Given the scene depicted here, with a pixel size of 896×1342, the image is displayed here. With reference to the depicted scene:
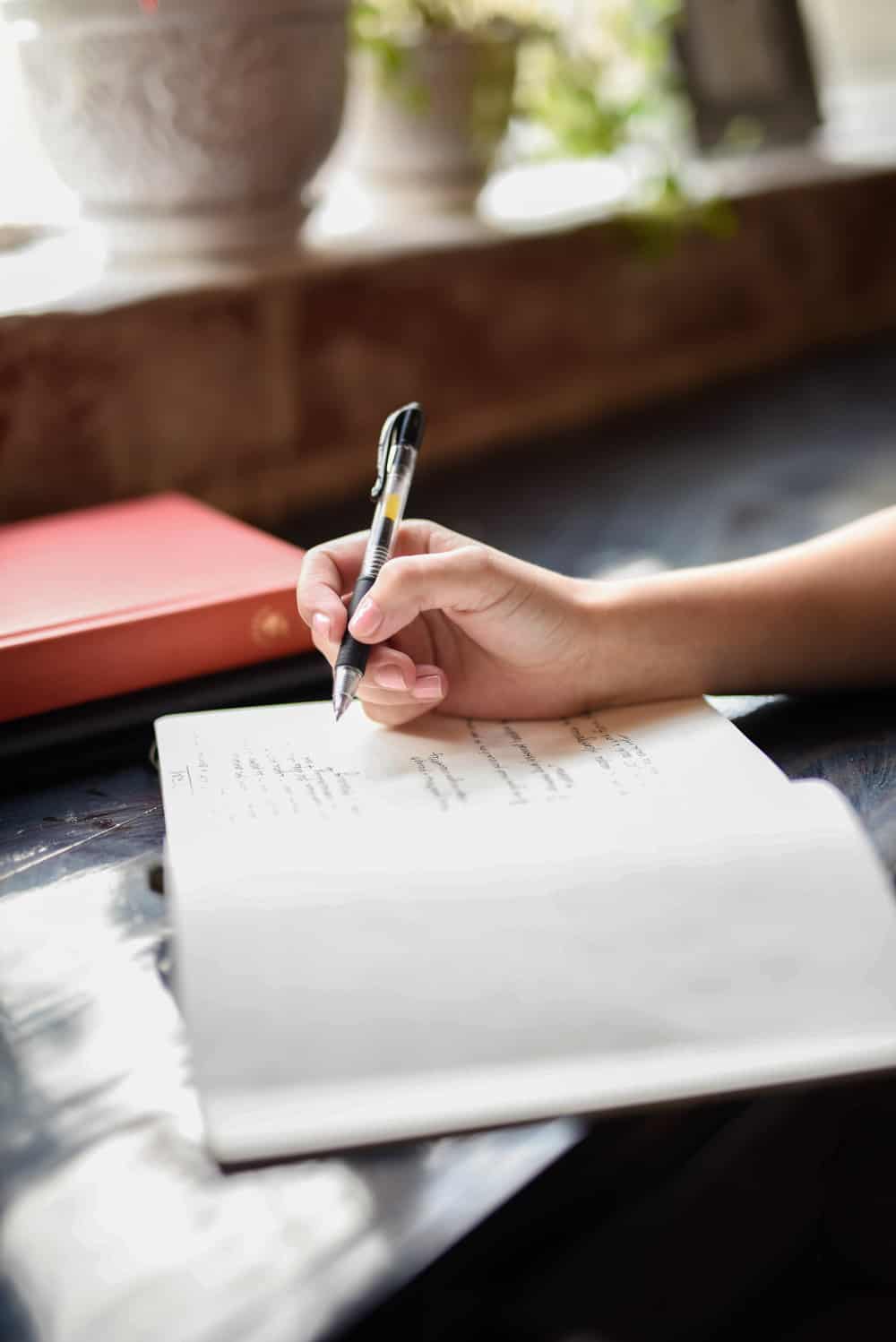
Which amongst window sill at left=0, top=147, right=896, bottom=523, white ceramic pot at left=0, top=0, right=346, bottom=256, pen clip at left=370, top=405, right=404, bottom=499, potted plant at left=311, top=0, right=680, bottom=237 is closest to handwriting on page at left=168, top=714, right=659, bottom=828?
pen clip at left=370, top=405, right=404, bottom=499

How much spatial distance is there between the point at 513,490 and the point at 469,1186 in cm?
97

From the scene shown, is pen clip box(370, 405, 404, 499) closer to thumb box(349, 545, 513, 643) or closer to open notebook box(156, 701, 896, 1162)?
thumb box(349, 545, 513, 643)

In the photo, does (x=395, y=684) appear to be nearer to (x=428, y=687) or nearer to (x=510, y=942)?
(x=428, y=687)

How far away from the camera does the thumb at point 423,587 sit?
65cm

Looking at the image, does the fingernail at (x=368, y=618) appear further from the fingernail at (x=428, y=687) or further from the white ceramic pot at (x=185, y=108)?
the white ceramic pot at (x=185, y=108)

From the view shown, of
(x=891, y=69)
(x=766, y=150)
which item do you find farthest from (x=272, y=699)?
(x=891, y=69)

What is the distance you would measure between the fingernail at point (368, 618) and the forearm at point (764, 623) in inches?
5.6

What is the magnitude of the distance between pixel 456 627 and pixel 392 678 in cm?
9

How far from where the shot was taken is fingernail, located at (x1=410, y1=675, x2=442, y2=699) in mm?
672

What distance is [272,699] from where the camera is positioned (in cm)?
78

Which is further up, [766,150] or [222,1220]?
[766,150]

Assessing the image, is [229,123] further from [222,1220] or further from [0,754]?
[222,1220]

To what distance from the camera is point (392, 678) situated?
661mm

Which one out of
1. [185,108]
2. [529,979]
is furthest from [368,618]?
[185,108]
